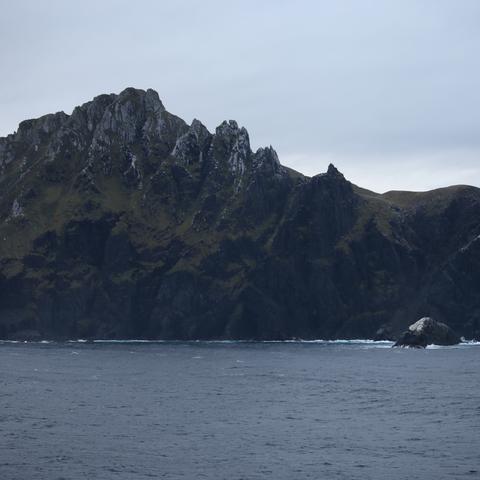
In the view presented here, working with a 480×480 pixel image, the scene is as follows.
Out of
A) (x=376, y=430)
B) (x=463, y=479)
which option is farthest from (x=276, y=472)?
(x=376, y=430)

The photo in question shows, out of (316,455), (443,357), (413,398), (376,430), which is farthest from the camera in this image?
(443,357)

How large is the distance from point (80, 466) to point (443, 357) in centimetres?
13248

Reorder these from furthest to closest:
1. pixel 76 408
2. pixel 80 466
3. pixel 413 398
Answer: pixel 413 398 → pixel 76 408 → pixel 80 466

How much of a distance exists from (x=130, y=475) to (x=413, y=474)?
69.0 feet

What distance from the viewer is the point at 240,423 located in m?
87.5

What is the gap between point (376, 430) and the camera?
82375 millimetres

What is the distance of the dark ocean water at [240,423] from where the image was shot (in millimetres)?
65250

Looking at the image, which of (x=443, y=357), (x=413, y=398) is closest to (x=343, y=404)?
(x=413, y=398)

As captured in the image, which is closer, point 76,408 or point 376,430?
point 376,430

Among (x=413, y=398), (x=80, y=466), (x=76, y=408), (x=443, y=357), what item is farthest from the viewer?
(x=443, y=357)

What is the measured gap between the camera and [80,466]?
65375 mm

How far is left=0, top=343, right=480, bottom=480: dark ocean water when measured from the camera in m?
65.2

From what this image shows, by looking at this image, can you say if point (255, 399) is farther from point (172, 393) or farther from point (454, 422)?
point (454, 422)

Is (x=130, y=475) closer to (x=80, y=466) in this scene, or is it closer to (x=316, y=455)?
(x=80, y=466)
